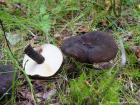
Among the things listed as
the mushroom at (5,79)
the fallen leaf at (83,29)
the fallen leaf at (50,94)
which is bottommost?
the fallen leaf at (50,94)

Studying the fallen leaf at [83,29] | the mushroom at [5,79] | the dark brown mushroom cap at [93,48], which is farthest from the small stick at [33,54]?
the fallen leaf at [83,29]

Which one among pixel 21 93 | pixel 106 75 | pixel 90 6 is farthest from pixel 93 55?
pixel 90 6

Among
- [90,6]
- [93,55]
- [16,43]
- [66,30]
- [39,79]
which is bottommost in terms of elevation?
[39,79]

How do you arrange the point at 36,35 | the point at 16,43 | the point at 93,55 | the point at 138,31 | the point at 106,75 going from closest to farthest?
the point at 93,55, the point at 106,75, the point at 138,31, the point at 16,43, the point at 36,35

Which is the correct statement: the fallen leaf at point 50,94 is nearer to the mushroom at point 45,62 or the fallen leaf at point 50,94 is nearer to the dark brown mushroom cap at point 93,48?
the mushroom at point 45,62

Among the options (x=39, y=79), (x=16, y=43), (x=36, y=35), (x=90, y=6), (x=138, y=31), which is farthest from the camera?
(x=90, y=6)

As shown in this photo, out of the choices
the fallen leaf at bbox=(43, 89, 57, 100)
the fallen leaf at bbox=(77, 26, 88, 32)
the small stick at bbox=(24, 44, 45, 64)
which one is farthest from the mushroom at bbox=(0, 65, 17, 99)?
the fallen leaf at bbox=(77, 26, 88, 32)

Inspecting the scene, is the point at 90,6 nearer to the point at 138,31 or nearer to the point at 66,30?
the point at 66,30
